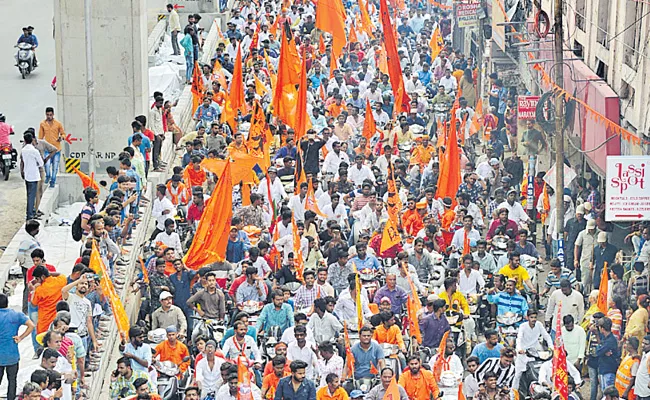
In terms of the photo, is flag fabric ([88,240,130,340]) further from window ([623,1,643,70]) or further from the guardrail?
the guardrail

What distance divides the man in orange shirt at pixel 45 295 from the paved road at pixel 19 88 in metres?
7.89

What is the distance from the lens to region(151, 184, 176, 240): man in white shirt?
70.0ft

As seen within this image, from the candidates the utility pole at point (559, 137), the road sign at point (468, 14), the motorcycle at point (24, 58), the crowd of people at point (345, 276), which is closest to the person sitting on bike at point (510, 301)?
the crowd of people at point (345, 276)

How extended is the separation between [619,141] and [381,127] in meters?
4.93

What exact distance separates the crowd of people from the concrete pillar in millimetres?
1029

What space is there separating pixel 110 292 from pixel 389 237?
16.1 ft

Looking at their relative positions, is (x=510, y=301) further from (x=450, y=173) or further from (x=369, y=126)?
(x=369, y=126)

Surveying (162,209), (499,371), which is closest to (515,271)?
(499,371)

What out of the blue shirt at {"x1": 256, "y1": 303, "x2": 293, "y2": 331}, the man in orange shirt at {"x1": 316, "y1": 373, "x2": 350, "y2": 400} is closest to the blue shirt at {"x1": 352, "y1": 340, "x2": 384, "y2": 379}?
the man in orange shirt at {"x1": 316, "y1": 373, "x2": 350, "y2": 400}

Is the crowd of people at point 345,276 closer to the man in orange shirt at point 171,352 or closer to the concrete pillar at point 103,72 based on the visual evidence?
the man in orange shirt at point 171,352

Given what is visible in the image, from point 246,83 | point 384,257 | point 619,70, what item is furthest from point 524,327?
point 246,83

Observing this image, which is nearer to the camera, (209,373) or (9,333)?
(9,333)

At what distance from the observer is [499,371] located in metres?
16.6

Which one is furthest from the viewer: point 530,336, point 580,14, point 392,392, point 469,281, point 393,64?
point 580,14
